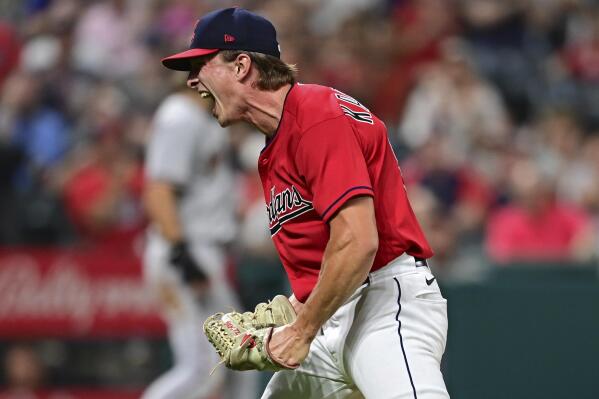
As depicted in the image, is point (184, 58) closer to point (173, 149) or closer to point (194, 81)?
point (194, 81)

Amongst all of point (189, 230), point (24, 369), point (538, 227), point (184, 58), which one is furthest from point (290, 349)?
point (538, 227)

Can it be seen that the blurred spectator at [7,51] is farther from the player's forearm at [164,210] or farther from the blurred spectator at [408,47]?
the player's forearm at [164,210]

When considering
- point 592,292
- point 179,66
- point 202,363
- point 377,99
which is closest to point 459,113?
point 377,99

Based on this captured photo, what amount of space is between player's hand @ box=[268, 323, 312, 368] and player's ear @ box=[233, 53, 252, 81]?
0.85 m

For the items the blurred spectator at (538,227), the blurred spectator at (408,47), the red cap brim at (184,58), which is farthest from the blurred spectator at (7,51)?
the red cap brim at (184,58)

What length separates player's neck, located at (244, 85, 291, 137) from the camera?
11.9ft

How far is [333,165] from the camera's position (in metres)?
3.35

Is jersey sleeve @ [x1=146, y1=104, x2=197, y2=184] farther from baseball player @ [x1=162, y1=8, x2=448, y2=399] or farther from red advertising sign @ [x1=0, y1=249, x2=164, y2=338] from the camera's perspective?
baseball player @ [x1=162, y1=8, x2=448, y2=399]

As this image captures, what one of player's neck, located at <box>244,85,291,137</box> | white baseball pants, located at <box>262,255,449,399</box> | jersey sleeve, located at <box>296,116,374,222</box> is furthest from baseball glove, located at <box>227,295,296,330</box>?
player's neck, located at <box>244,85,291,137</box>

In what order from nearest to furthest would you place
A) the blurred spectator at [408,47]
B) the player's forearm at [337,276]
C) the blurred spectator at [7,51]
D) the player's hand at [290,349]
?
the player's forearm at [337,276], the player's hand at [290,349], the blurred spectator at [7,51], the blurred spectator at [408,47]

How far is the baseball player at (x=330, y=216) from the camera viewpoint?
3355mm

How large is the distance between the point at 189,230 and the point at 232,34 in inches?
128

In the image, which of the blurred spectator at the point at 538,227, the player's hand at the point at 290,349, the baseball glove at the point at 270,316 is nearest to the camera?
the player's hand at the point at 290,349

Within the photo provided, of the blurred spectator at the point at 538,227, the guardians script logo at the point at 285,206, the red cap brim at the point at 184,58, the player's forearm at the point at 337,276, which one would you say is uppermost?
the red cap brim at the point at 184,58
